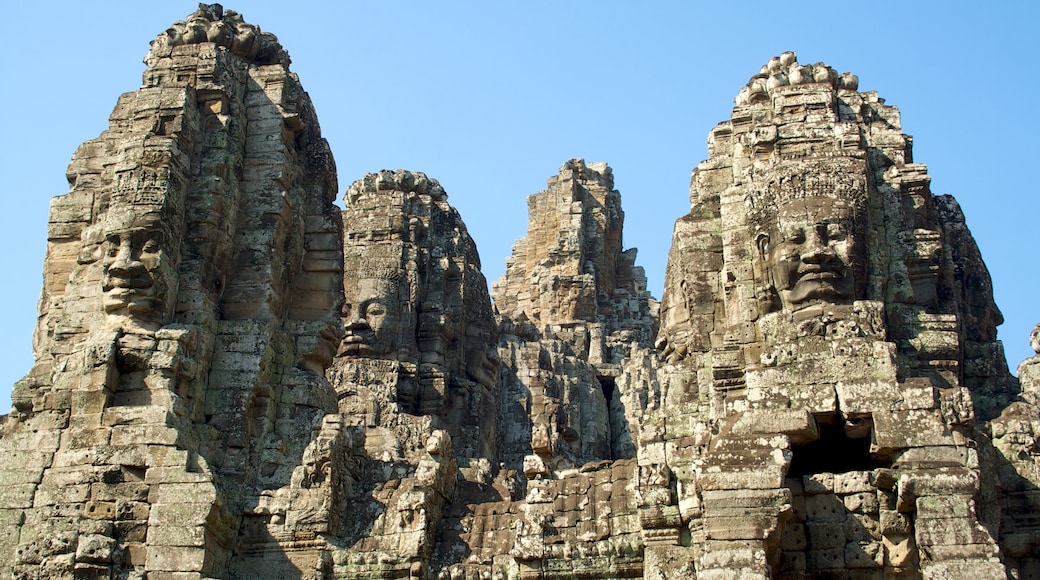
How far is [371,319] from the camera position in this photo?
31875 mm

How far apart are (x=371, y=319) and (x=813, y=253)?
47.8ft

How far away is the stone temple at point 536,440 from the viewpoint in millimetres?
Result: 17766

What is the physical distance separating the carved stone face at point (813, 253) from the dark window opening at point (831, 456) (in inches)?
69.7

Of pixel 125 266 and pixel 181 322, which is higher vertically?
pixel 125 266

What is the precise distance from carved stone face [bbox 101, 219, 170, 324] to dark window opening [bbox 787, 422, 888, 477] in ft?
28.9

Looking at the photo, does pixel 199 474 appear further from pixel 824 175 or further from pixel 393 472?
pixel 824 175

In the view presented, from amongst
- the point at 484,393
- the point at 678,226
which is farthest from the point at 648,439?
the point at 484,393

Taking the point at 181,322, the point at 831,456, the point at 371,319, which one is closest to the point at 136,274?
the point at 181,322

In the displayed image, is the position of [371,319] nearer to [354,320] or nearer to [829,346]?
[354,320]

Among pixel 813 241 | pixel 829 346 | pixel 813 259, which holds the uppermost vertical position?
pixel 813 241

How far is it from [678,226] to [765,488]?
5.98m

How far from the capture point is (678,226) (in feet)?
72.9

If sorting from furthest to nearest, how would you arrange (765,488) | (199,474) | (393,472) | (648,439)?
(393,472), (648,439), (199,474), (765,488)

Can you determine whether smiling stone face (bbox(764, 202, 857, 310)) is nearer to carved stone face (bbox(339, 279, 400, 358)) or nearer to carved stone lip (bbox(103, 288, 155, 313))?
carved stone lip (bbox(103, 288, 155, 313))
